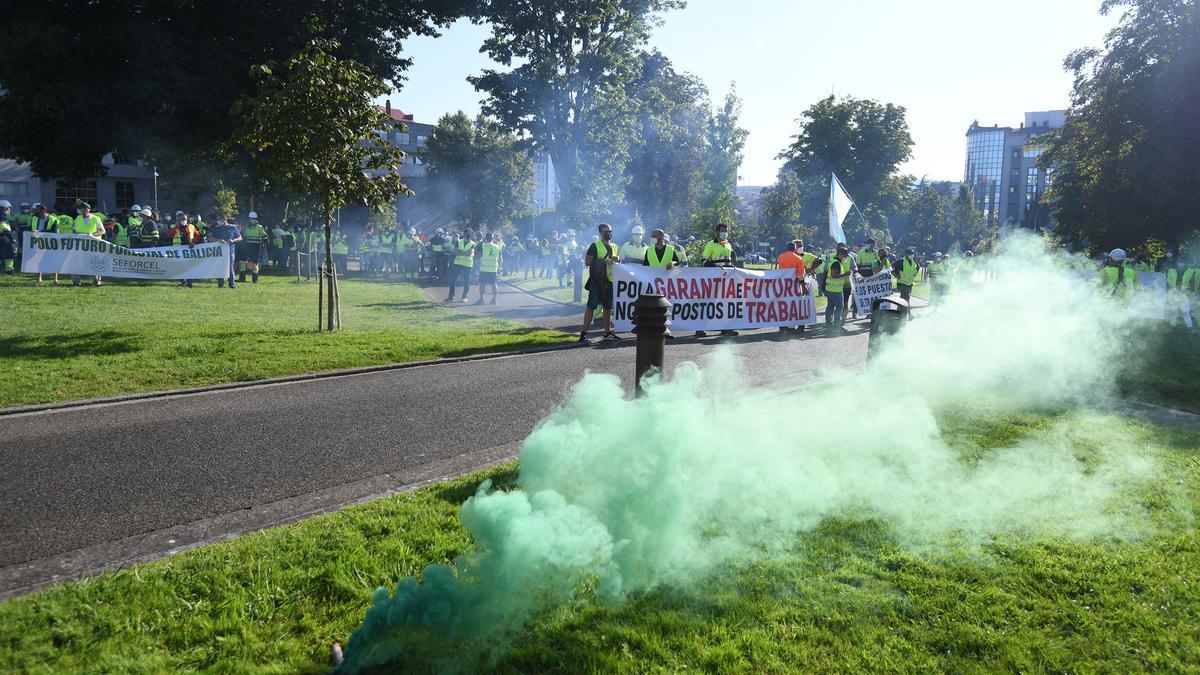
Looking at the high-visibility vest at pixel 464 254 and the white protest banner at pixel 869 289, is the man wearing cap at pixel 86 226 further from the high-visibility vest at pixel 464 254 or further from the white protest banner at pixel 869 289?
the white protest banner at pixel 869 289

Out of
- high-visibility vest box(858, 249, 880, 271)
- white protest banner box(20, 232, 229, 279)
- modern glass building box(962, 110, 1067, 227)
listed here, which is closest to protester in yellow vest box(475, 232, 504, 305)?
white protest banner box(20, 232, 229, 279)

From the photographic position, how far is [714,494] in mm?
4242

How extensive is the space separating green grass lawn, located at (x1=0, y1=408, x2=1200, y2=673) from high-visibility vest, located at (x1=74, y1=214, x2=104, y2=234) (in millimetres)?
16746

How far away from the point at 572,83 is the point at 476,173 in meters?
18.6

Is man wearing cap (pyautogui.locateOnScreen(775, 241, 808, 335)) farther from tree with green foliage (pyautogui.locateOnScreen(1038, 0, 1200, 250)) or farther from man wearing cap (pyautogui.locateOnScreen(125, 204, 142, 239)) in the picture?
man wearing cap (pyautogui.locateOnScreen(125, 204, 142, 239))

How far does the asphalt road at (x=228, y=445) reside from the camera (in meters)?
4.09

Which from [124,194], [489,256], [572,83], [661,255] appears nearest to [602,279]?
[661,255]

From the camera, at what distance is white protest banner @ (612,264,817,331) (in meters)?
12.6

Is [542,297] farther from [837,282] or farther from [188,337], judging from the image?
[188,337]

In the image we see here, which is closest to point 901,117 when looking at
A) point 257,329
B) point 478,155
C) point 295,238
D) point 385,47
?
point 478,155

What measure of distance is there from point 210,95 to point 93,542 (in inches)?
899

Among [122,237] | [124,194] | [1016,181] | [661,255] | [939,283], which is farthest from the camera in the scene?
[1016,181]

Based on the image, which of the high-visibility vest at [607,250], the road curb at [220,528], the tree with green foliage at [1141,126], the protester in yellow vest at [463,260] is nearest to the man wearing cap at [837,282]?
the high-visibility vest at [607,250]

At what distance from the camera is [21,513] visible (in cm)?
417
